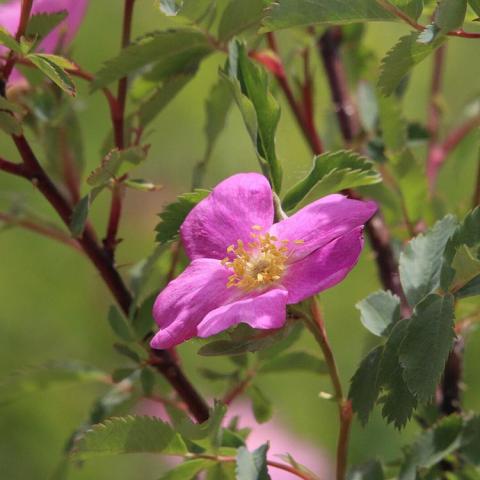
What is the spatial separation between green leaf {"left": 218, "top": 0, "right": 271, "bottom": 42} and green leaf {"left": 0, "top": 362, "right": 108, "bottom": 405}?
1.10ft

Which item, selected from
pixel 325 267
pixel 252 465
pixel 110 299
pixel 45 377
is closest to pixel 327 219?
pixel 325 267

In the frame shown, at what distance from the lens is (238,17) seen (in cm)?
69

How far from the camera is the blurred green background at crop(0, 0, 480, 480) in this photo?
5.45 ft

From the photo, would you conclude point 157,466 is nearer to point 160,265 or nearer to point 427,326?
point 160,265

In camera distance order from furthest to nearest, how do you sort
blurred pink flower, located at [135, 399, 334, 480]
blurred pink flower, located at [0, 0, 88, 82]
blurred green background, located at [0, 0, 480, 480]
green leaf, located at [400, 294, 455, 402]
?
blurred green background, located at [0, 0, 480, 480] → blurred pink flower, located at [135, 399, 334, 480] → blurred pink flower, located at [0, 0, 88, 82] → green leaf, located at [400, 294, 455, 402]

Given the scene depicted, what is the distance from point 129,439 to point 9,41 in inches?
9.3

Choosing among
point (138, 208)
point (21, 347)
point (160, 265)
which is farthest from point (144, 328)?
point (138, 208)

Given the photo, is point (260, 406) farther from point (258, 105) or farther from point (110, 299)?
point (110, 299)

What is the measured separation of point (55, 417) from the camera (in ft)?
5.83

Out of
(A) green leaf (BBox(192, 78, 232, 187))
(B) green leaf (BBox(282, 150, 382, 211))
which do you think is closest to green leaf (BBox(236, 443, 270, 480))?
(B) green leaf (BBox(282, 150, 382, 211))

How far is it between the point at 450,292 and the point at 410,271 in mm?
43

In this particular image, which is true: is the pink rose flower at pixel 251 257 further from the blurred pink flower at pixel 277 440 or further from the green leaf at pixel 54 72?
the blurred pink flower at pixel 277 440

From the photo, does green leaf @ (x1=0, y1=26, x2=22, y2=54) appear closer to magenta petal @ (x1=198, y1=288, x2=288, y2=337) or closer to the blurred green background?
magenta petal @ (x1=198, y1=288, x2=288, y2=337)

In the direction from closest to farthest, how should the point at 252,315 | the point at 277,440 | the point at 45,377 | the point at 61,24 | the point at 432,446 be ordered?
1. the point at 252,315
2. the point at 432,446
3. the point at 61,24
4. the point at 45,377
5. the point at 277,440
